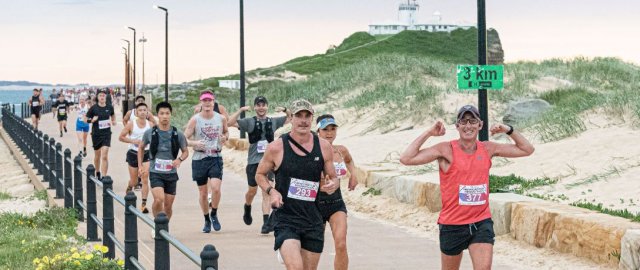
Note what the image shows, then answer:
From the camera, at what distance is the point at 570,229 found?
12102mm

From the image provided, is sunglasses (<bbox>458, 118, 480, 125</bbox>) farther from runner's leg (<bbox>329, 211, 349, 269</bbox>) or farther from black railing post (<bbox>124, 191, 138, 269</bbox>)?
black railing post (<bbox>124, 191, 138, 269</bbox>)

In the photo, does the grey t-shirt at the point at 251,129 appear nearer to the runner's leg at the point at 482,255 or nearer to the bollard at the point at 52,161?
the bollard at the point at 52,161

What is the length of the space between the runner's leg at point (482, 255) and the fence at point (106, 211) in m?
2.21

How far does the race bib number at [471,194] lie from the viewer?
8.51 m

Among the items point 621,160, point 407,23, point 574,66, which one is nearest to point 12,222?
point 621,160

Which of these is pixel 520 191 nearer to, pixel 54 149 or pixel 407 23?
pixel 54 149

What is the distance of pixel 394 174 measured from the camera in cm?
1919

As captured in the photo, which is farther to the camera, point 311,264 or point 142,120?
point 142,120

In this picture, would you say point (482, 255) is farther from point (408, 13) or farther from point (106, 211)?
point (408, 13)

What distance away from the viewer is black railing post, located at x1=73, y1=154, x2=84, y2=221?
1480 centimetres

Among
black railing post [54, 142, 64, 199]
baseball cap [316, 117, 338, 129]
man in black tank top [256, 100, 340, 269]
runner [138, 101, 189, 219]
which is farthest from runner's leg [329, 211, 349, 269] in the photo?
black railing post [54, 142, 64, 199]

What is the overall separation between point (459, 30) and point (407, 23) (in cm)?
2967

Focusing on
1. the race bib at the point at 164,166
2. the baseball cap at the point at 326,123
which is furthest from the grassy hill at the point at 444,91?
the baseball cap at the point at 326,123

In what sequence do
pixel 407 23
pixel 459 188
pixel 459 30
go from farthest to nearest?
1. pixel 407 23
2. pixel 459 30
3. pixel 459 188
